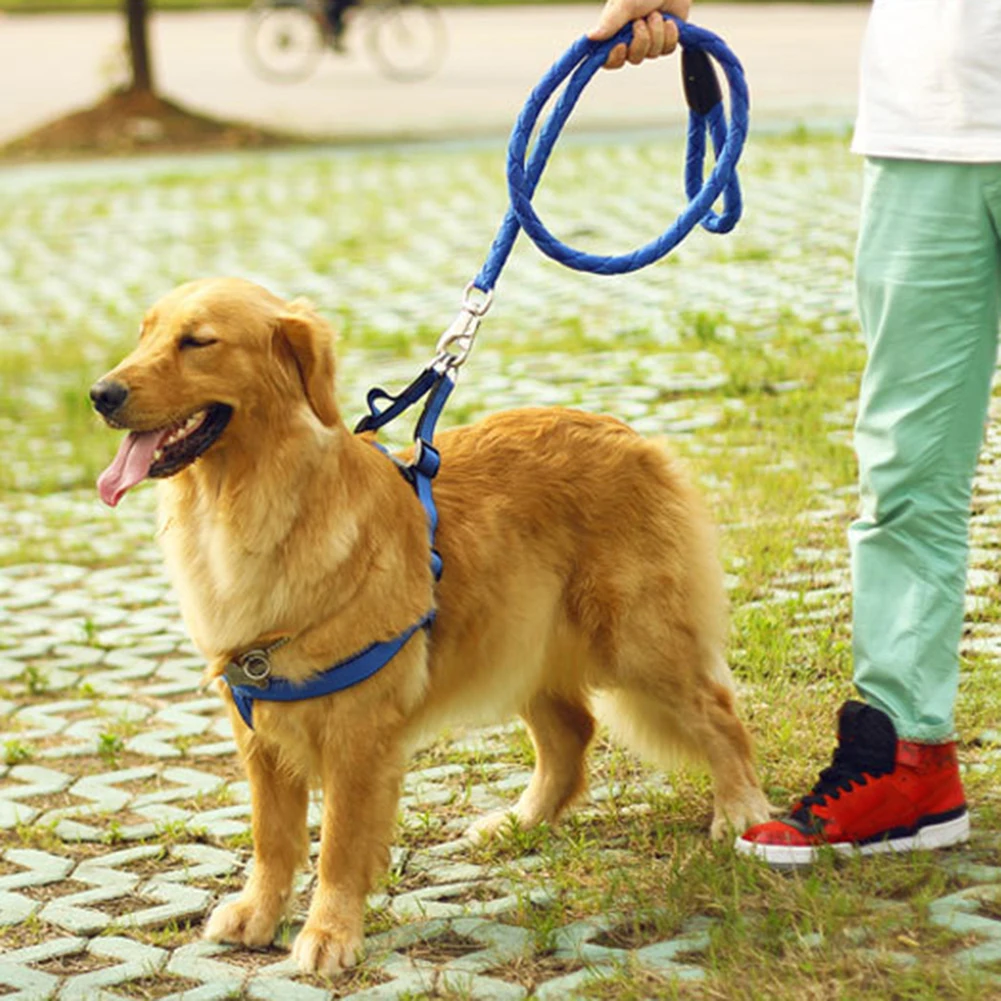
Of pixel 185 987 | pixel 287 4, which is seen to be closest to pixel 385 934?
pixel 185 987

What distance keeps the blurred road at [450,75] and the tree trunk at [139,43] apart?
407 millimetres

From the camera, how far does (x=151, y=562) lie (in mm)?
7547

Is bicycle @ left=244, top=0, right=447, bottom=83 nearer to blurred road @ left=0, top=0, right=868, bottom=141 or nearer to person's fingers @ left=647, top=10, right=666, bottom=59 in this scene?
blurred road @ left=0, top=0, right=868, bottom=141

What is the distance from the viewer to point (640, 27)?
434 centimetres

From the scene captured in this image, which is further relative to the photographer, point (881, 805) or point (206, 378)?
point (881, 805)

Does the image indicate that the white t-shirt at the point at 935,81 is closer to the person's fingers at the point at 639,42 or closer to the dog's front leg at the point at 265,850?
the person's fingers at the point at 639,42

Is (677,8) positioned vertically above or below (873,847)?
above

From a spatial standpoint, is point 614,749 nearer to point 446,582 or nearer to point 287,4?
point 446,582

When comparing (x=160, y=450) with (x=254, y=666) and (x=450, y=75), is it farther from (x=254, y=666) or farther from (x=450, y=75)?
(x=450, y=75)

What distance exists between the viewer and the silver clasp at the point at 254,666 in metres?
3.97

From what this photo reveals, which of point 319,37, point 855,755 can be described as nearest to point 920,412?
point 855,755

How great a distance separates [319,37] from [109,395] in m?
21.9

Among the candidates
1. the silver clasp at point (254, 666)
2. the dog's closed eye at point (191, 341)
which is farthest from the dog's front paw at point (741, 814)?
the dog's closed eye at point (191, 341)

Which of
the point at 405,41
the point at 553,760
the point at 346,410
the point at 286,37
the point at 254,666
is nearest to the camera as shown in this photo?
the point at 254,666
